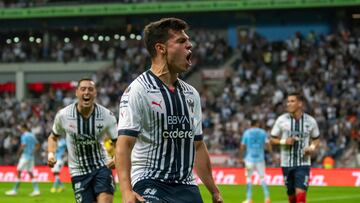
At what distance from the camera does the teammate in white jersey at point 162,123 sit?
291 inches

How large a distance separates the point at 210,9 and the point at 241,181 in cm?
1688

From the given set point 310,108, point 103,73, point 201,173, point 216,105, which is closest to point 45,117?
point 103,73

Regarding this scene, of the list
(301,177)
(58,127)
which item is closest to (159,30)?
(58,127)

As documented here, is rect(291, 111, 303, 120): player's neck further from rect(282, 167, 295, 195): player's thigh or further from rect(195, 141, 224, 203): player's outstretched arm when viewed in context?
rect(195, 141, 224, 203): player's outstretched arm

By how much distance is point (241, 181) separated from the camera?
1266 inches

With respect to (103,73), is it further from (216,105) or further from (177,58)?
(177,58)

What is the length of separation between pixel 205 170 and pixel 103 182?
Result: 5.08 m

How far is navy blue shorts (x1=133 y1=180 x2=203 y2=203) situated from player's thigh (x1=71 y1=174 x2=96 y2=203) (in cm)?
527

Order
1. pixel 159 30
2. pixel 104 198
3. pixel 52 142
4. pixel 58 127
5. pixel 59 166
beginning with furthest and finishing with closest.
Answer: pixel 59 166 → pixel 52 142 → pixel 58 127 → pixel 104 198 → pixel 159 30

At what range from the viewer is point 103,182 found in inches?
505

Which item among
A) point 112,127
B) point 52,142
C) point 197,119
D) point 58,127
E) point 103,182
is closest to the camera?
Result: point 197,119

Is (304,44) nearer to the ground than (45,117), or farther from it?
farther from it

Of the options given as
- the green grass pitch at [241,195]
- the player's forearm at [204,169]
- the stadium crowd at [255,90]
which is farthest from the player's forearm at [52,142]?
the stadium crowd at [255,90]

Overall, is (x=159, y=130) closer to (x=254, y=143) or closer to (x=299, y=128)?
(x=299, y=128)
